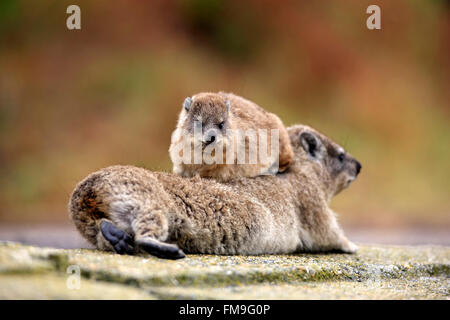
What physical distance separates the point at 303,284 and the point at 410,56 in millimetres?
25394

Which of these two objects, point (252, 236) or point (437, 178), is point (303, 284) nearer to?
point (252, 236)

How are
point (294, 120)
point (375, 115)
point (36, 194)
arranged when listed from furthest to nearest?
point (375, 115), point (294, 120), point (36, 194)

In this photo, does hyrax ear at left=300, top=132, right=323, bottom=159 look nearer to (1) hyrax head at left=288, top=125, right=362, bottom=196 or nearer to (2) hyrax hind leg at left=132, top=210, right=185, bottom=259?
(1) hyrax head at left=288, top=125, right=362, bottom=196

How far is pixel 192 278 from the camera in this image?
6.63 m

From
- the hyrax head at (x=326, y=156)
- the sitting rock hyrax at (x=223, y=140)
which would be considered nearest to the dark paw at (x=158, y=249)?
the sitting rock hyrax at (x=223, y=140)

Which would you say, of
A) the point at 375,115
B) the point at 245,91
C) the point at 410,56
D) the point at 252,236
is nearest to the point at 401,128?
the point at 375,115

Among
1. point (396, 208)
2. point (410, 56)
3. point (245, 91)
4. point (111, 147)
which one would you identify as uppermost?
point (410, 56)

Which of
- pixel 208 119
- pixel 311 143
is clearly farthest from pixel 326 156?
pixel 208 119

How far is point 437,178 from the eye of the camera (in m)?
25.9

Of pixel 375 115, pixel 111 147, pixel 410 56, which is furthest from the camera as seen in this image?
pixel 410 56

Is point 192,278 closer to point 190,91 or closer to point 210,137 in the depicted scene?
point 210,137

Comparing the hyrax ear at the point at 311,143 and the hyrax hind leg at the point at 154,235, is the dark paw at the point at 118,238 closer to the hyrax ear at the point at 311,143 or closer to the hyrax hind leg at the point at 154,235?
the hyrax hind leg at the point at 154,235

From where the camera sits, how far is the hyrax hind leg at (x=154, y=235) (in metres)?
7.10

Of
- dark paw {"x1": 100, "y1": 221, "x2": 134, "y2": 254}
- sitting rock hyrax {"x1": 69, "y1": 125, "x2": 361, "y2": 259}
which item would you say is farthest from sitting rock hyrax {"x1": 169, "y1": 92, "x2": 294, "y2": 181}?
dark paw {"x1": 100, "y1": 221, "x2": 134, "y2": 254}
